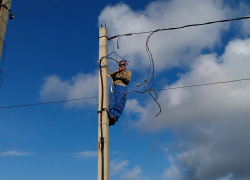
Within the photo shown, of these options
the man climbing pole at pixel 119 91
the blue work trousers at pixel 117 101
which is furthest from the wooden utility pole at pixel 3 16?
the blue work trousers at pixel 117 101

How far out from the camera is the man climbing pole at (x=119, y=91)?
238 inches

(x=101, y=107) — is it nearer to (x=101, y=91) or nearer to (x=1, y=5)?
(x=101, y=91)

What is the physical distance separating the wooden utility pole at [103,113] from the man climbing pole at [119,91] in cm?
41

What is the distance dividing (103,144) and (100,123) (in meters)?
0.47

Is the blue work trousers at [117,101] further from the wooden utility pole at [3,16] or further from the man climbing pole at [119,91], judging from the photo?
the wooden utility pole at [3,16]

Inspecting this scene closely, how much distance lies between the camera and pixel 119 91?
652cm

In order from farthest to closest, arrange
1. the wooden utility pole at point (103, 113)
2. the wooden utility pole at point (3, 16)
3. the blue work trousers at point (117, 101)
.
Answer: the wooden utility pole at point (3, 16)
the blue work trousers at point (117, 101)
the wooden utility pole at point (103, 113)

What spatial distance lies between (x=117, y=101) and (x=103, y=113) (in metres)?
0.83

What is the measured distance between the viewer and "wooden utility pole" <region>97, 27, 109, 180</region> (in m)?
5.04

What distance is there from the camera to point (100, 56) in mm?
6203

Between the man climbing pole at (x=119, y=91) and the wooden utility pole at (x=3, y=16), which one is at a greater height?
the wooden utility pole at (x=3, y=16)

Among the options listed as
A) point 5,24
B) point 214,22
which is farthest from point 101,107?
point 5,24

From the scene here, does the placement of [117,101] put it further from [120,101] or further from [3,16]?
[3,16]

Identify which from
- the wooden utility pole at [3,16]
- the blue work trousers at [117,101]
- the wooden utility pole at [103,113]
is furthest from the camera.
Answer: the wooden utility pole at [3,16]
